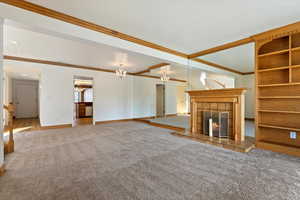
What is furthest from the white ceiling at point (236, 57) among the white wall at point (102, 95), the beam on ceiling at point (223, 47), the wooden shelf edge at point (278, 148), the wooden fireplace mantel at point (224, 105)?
the white wall at point (102, 95)

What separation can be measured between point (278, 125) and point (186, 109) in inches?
263

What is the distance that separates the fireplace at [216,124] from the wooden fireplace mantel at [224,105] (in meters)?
0.12

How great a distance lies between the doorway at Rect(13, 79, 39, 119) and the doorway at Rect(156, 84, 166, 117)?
7655 mm

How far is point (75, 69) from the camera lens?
574 centimetres

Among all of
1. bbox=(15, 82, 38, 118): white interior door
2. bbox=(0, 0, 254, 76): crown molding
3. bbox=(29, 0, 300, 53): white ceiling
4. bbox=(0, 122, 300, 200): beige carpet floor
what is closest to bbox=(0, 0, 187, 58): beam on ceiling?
bbox=(0, 0, 254, 76): crown molding

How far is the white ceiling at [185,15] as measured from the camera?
2.16 metres

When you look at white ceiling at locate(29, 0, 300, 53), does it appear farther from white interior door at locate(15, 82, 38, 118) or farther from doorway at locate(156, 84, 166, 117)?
white interior door at locate(15, 82, 38, 118)

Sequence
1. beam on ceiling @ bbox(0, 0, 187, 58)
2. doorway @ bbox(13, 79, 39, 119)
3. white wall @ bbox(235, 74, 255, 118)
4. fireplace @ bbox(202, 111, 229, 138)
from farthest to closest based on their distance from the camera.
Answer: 1. doorway @ bbox(13, 79, 39, 119)
2. white wall @ bbox(235, 74, 255, 118)
3. fireplace @ bbox(202, 111, 229, 138)
4. beam on ceiling @ bbox(0, 0, 187, 58)

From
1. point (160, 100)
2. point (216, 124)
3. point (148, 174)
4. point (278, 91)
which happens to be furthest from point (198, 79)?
point (148, 174)

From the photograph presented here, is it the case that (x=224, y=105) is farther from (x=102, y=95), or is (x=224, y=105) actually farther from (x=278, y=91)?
(x=102, y=95)

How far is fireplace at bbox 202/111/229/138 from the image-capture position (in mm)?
3622

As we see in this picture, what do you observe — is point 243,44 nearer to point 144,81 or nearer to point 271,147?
point 271,147

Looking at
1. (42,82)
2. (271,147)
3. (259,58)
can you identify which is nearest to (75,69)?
(42,82)

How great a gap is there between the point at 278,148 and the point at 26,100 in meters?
11.8
